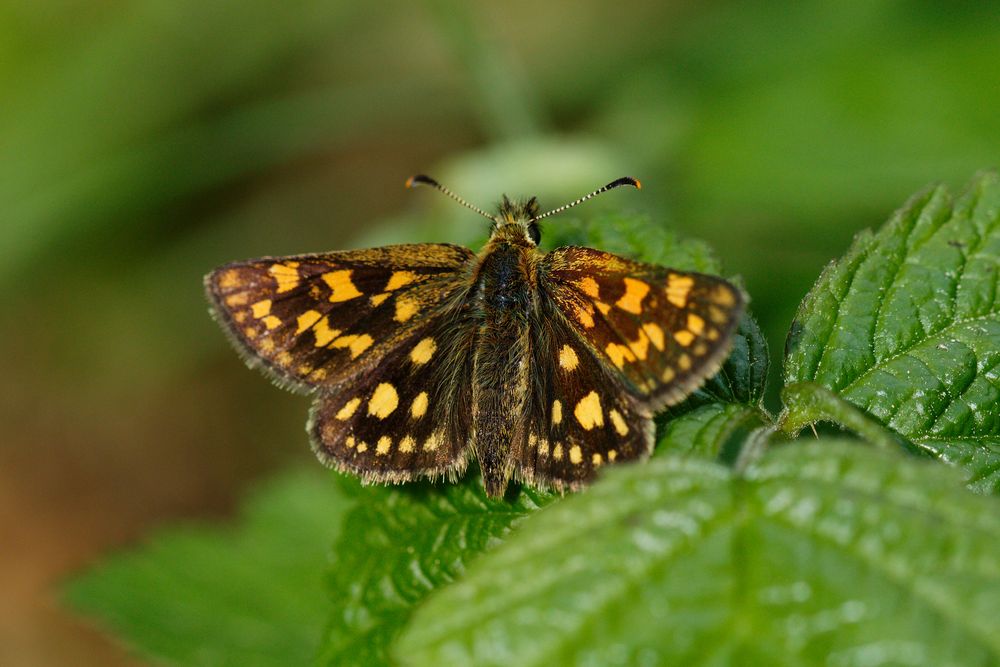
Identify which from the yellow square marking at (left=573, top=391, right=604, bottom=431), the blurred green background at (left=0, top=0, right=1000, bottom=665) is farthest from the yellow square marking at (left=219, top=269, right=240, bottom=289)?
the blurred green background at (left=0, top=0, right=1000, bottom=665)

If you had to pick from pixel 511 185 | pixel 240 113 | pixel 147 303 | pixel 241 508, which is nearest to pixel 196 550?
pixel 241 508

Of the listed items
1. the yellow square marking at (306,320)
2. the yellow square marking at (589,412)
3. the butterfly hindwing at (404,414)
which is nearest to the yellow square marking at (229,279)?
the yellow square marking at (306,320)

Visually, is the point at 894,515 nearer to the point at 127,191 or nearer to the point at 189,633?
the point at 189,633

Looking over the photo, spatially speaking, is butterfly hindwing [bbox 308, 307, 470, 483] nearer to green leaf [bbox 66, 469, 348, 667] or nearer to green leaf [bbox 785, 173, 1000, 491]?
green leaf [bbox 785, 173, 1000, 491]

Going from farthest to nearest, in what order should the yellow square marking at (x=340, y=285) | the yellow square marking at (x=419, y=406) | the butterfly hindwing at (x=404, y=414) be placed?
the yellow square marking at (x=340, y=285) < the yellow square marking at (x=419, y=406) < the butterfly hindwing at (x=404, y=414)

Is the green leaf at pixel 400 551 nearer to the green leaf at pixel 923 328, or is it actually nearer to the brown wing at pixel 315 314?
the brown wing at pixel 315 314

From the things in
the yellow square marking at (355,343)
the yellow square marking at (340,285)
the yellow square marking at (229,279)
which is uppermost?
the yellow square marking at (229,279)

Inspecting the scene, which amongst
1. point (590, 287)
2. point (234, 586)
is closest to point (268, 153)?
point (234, 586)

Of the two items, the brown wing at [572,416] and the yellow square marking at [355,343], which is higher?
the yellow square marking at [355,343]

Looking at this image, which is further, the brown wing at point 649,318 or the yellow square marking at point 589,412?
the yellow square marking at point 589,412
